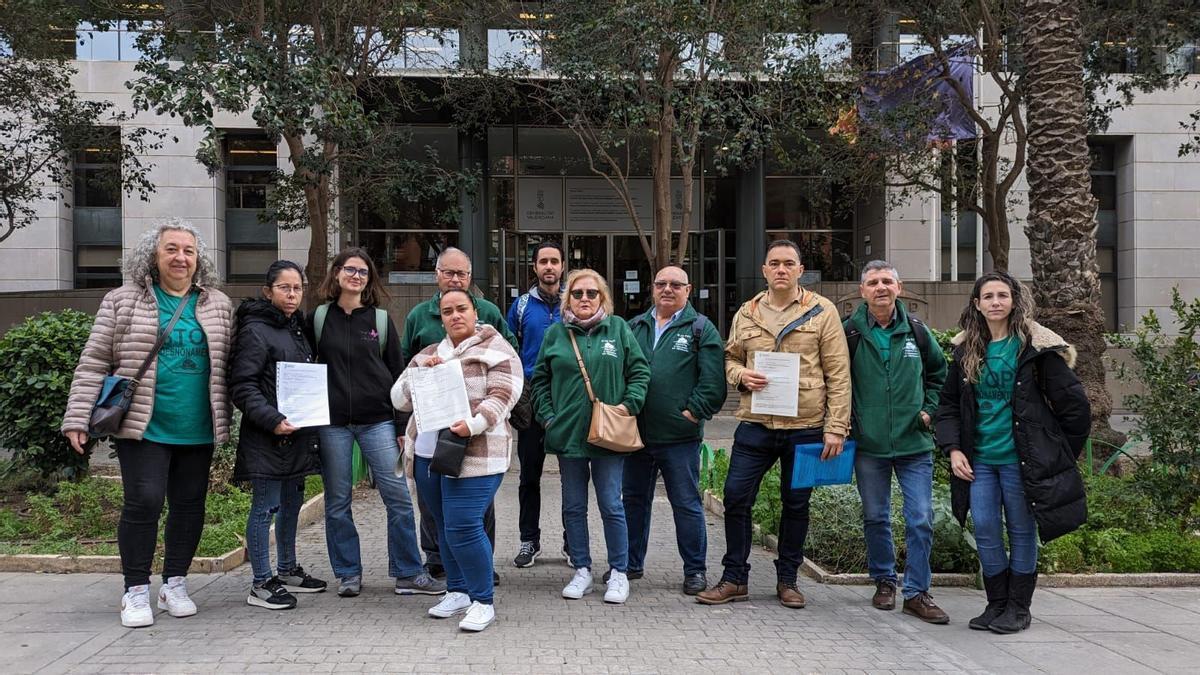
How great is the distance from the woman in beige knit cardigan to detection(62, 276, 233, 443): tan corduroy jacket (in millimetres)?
→ 1011

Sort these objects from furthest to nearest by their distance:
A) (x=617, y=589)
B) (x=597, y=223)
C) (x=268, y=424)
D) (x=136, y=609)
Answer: (x=597, y=223), (x=617, y=589), (x=268, y=424), (x=136, y=609)

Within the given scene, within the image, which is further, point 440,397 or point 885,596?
point 885,596

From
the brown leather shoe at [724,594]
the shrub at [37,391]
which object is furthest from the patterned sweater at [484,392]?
the shrub at [37,391]

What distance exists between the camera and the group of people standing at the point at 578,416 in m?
4.83

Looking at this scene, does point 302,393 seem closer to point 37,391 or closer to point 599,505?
point 599,505

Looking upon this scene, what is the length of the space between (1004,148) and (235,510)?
69.1ft

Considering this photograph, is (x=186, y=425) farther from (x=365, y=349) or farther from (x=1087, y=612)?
(x=1087, y=612)

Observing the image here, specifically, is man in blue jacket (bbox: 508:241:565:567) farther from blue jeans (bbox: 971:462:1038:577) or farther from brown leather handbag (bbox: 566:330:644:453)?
blue jeans (bbox: 971:462:1038:577)

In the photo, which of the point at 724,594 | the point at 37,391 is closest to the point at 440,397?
the point at 724,594

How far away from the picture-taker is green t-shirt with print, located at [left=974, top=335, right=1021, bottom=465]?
4.92 m

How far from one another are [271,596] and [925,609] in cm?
383

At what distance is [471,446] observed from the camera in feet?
15.5

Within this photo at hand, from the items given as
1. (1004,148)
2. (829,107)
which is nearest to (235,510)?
(829,107)

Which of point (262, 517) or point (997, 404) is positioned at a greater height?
point (997, 404)
